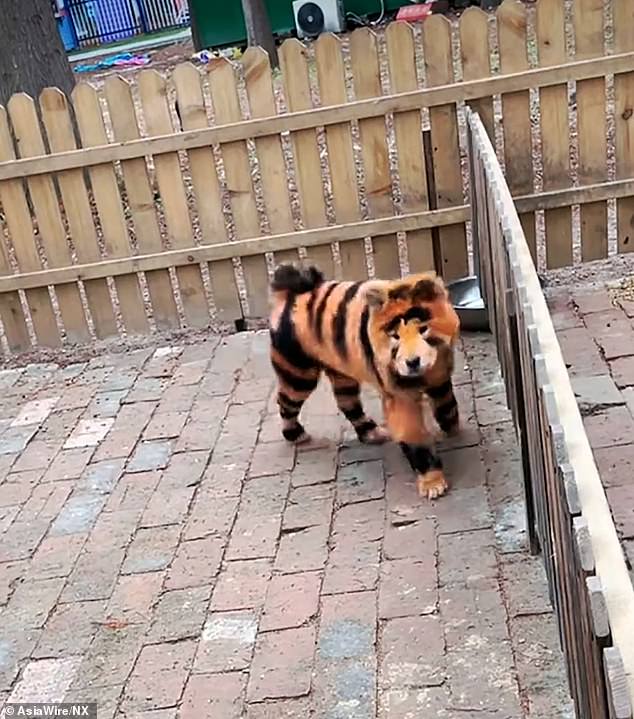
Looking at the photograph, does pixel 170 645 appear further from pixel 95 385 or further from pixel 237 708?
pixel 95 385

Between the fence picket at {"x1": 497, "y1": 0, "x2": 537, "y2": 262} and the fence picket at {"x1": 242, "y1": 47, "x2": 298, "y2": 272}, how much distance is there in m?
1.38

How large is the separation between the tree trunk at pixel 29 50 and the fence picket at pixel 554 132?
13.5ft

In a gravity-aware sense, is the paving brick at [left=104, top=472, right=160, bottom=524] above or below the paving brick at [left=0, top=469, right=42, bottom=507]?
above

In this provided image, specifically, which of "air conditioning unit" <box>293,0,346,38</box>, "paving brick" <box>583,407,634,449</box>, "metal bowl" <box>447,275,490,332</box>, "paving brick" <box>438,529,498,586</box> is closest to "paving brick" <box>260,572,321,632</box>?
"paving brick" <box>438,529,498,586</box>

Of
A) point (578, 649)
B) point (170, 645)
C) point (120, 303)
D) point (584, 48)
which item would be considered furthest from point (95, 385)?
point (578, 649)

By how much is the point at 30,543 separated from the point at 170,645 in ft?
3.73

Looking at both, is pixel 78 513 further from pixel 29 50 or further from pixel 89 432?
pixel 29 50

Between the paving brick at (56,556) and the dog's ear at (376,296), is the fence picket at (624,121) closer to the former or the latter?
the dog's ear at (376,296)

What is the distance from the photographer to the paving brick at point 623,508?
3.46 metres

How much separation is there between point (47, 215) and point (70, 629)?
336cm

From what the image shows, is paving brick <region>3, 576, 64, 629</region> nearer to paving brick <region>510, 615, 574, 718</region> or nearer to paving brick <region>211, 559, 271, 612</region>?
paving brick <region>211, 559, 271, 612</region>

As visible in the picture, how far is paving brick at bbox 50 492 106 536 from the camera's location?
4.23 meters

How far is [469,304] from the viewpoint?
5656 millimetres

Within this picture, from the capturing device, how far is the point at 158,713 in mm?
3031
